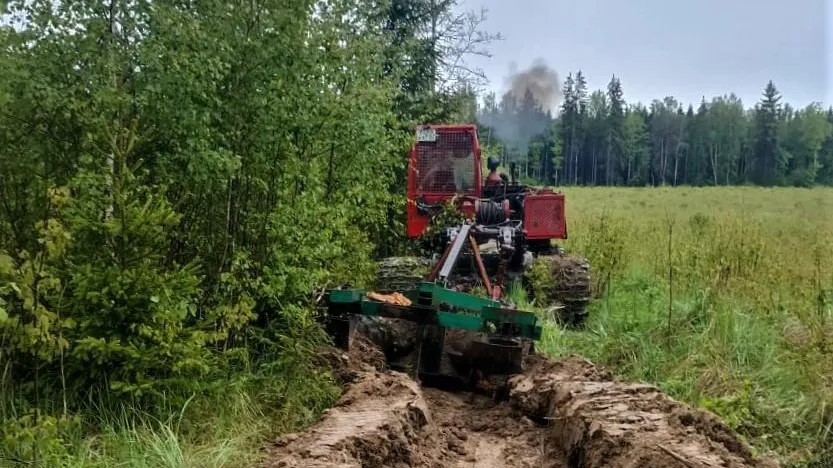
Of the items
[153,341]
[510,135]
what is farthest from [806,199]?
[153,341]

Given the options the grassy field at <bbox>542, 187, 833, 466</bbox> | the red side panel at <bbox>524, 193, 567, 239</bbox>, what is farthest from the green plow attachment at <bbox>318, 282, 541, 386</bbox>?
the red side panel at <bbox>524, 193, 567, 239</bbox>

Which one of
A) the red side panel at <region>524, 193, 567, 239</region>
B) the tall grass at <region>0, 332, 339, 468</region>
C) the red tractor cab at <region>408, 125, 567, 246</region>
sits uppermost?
the red tractor cab at <region>408, 125, 567, 246</region>

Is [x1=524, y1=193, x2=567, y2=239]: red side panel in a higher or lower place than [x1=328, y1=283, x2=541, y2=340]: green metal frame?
higher

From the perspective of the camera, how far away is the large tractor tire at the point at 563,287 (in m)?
9.37

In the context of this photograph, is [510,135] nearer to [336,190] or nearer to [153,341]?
[336,190]

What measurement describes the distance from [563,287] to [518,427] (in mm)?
3994

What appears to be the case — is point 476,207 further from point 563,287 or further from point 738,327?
point 738,327

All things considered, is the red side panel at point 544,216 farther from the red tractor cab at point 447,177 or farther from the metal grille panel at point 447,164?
the metal grille panel at point 447,164

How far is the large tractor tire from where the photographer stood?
937 centimetres

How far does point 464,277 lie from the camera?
936 centimetres

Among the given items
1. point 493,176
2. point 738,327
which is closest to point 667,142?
point 493,176

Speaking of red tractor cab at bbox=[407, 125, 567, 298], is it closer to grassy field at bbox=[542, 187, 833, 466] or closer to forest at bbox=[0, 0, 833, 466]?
grassy field at bbox=[542, 187, 833, 466]

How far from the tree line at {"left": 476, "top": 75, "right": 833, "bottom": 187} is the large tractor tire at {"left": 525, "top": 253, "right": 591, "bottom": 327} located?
15.8 m

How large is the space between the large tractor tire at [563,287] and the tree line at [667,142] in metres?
15.8
